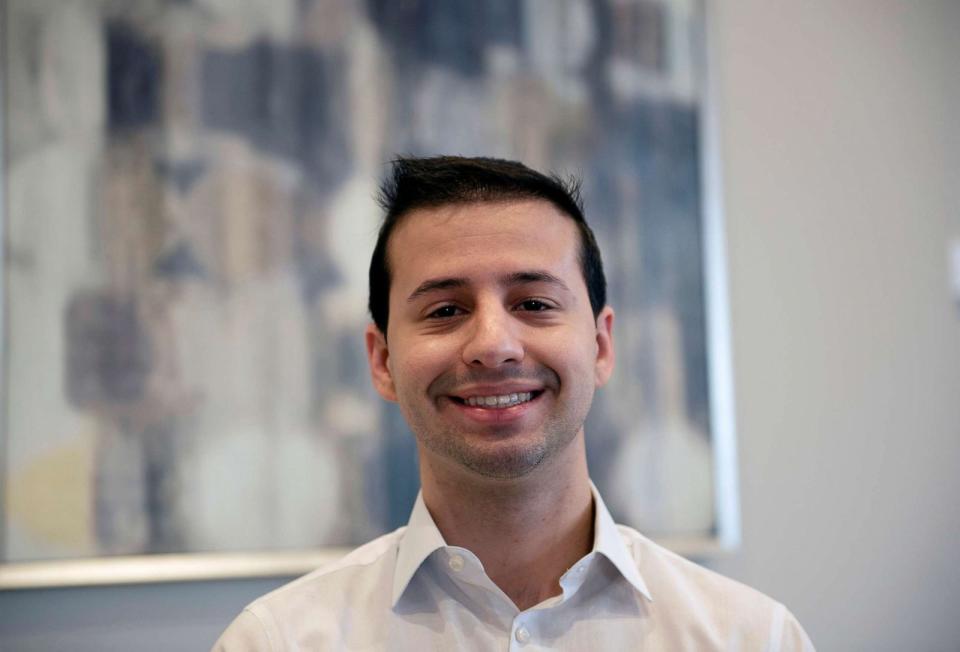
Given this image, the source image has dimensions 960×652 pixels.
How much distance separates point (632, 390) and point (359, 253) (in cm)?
61

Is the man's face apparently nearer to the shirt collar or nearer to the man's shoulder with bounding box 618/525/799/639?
the shirt collar

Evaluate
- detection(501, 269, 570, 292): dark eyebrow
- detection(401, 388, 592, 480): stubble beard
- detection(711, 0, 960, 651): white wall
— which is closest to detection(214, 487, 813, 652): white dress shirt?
detection(401, 388, 592, 480): stubble beard

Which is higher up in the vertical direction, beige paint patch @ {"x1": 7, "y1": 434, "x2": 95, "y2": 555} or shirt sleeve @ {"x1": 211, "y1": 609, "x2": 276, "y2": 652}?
beige paint patch @ {"x1": 7, "y1": 434, "x2": 95, "y2": 555}

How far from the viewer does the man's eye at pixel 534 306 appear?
1.19 meters

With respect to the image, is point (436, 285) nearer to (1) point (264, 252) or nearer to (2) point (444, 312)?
(2) point (444, 312)

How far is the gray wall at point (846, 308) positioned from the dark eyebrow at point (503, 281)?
89 centimetres

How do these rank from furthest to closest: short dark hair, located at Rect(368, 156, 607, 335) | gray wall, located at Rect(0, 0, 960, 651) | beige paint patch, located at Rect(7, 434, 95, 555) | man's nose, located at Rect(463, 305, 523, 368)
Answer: gray wall, located at Rect(0, 0, 960, 651) → beige paint patch, located at Rect(7, 434, 95, 555) → short dark hair, located at Rect(368, 156, 607, 335) → man's nose, located at Rect(463, 305, 523, 368)

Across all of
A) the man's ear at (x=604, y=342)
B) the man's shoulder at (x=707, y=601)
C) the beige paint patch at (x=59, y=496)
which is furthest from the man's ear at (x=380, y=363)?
the beige paint patch at (x=59, y=496)

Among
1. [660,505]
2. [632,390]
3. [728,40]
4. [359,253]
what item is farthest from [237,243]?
[728,40]

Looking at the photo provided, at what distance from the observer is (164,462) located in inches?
61.1

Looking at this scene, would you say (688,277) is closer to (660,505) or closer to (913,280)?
(660,505)

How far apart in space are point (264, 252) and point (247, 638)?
729 millimetres

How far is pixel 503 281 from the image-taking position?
1.17 meters

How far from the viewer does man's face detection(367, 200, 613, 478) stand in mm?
1121
